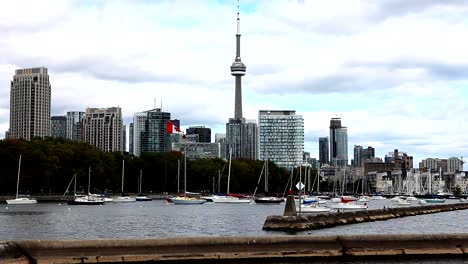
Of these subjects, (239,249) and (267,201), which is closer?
(239,249)

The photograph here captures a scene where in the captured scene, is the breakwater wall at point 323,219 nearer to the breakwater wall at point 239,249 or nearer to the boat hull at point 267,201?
the breakwater wall at point 239,249

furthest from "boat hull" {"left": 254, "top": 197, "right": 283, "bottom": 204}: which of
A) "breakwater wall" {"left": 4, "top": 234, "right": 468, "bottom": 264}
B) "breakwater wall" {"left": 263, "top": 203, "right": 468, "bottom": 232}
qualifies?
"breakwater wall" {"left": 4, "top": 234, "right": 468, "bottom": 264}

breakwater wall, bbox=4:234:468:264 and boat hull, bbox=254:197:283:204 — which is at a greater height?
breakwater wall, bbox=4:234:468:264

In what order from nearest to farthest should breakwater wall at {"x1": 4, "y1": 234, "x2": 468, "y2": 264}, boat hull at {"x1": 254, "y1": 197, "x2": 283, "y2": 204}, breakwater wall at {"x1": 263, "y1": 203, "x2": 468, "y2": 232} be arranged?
breakwater wall at {"x1": 4, "y1": 234, "x2": 468, "y2": 264} < breakwater wall at {"x1": 263, "y1": 203, "x2": 468, "y2": 232} < boat hull at {"x1": 254, "y1": 197, "x2": 283, "y2": 204}

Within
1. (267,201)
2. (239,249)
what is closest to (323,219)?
(239,249)

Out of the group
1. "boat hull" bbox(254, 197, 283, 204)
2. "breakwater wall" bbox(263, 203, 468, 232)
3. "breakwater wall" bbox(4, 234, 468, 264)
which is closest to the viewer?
"breakwater wall" bbox(4, 234, 468, 264)

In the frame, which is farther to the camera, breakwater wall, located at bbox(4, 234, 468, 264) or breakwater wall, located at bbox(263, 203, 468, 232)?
breakwater wall, located at bbox(263, 203, 468, 232)

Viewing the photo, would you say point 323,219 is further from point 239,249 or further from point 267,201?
point 267,201

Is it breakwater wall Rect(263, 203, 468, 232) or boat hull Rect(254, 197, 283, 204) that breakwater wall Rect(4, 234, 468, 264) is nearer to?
breakwater wall Rect(263, 203, 468, 232)

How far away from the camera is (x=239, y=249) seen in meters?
39.3

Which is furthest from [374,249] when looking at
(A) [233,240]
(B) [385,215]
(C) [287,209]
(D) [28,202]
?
(D) [28,202]

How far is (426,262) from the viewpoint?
40438mm

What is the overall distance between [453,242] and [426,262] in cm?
310

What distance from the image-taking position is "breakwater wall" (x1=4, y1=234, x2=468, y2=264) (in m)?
36.6
